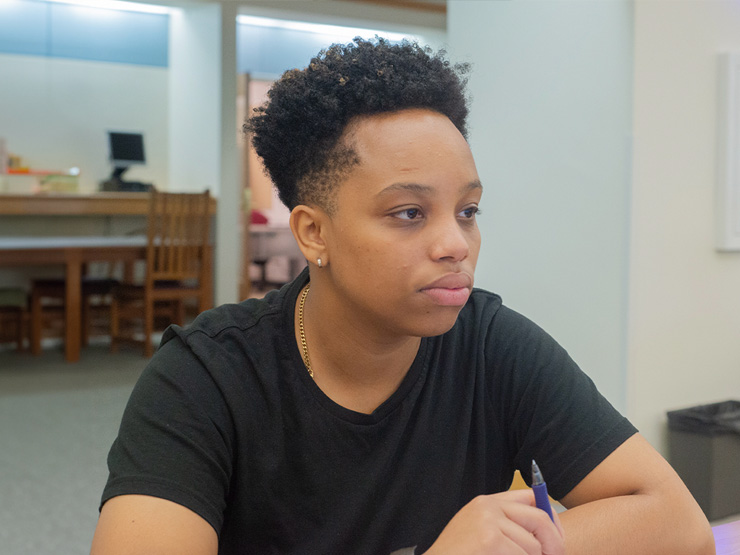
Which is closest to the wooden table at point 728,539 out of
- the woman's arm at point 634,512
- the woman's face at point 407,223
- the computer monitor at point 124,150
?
the woman's arm at point 634,512

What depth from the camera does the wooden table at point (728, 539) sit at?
0.89m

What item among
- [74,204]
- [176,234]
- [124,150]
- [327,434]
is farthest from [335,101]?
[124,150]

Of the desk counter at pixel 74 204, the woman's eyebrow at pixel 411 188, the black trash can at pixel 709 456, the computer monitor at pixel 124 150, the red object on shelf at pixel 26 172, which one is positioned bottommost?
the black trash can at pixel 709 456

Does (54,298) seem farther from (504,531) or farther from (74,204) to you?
(504,531)

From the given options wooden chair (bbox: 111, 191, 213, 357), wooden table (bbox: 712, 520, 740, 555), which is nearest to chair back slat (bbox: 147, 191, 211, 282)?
wooden chair (bbox: 111, 191, 213, 357)

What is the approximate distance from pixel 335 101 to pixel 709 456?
2013 millimetres

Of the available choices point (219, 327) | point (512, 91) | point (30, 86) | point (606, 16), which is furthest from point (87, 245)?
point (219, 327)

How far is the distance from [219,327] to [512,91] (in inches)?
77.4

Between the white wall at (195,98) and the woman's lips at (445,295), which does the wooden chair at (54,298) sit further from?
the woman's lips at (445,295)

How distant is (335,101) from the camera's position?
92cm

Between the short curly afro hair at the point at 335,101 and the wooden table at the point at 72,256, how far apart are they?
14.7ft

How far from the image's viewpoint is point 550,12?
2.54m

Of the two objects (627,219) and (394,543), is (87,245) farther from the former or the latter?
(394,543)

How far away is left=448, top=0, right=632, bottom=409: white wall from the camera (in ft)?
7.90
